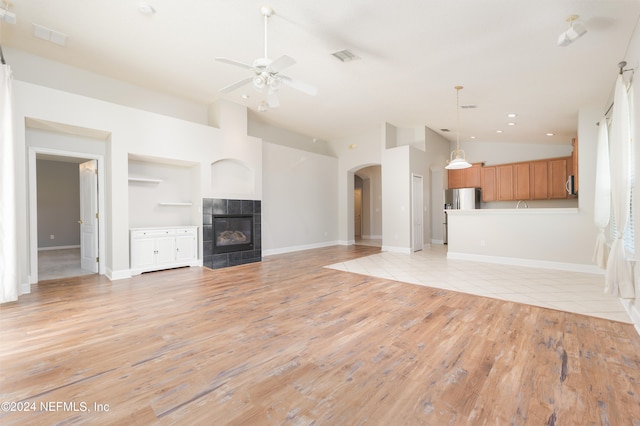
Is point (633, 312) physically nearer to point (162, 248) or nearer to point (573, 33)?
point (573, 33)

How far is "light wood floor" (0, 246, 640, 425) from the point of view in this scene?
1572mm

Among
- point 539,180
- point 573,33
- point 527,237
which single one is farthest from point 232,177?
point 539,180

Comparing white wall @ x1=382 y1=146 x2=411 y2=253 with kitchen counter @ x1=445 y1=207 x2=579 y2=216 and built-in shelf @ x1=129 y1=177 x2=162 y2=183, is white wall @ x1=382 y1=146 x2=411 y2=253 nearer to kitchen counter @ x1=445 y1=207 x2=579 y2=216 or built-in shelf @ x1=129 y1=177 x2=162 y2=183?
kitchen counter @ x1=445 y1=207 x2=579 y2=216

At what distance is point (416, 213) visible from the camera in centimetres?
786

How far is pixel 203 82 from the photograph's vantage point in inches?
205

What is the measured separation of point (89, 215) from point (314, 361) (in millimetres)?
5584

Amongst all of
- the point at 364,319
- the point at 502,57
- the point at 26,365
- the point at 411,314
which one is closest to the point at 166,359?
the point at 26,365

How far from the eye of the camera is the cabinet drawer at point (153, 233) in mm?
5066

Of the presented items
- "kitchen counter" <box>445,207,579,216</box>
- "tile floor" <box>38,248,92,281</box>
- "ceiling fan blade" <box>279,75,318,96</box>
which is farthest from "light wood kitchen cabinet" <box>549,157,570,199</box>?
"tile floor" <box>38,248,92,281</box>

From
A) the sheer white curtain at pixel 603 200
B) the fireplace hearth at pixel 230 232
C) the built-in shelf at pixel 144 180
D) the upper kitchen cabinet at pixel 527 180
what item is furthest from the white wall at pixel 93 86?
the upper kitchen cabinet at pixel 527 180

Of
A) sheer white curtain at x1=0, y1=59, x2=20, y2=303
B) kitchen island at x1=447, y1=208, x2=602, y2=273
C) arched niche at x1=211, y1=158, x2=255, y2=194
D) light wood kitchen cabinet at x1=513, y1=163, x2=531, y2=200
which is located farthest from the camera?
light wood kitchen cabinet at x1=513, y1=163, x2=531, y2=200

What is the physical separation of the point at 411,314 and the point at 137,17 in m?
4.80

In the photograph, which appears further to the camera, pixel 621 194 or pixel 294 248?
pixel 294 248

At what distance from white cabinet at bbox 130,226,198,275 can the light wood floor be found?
1.42 m
